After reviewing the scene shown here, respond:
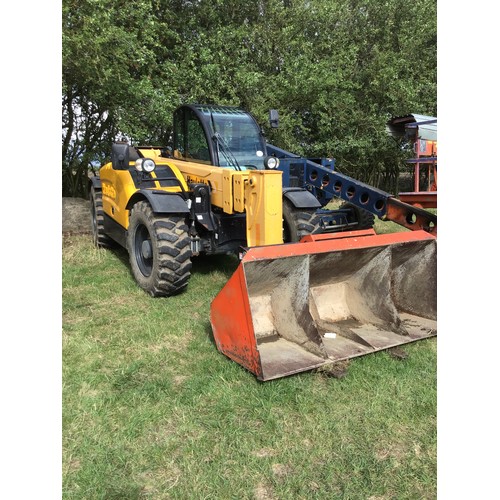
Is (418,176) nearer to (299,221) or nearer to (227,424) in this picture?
(299,221)

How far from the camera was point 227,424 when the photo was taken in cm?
285

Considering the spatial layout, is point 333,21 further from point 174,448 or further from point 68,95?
point 174,448

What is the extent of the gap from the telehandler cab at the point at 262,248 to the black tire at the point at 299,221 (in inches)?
0.5

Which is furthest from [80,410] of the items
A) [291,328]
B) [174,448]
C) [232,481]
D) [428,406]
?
[428,406]

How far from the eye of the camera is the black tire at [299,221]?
19.3 ft

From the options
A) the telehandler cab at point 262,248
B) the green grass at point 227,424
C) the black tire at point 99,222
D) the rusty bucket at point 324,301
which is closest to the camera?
the green grass at point 227,424

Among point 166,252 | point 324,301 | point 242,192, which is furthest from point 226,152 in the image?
point 324,301

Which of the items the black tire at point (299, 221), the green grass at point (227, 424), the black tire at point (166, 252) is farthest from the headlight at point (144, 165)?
the green grass at point (227, 424)

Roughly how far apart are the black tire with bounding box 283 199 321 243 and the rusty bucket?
158 centimetres

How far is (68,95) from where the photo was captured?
9500mm

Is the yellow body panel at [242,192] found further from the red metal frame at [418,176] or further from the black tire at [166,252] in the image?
the red metal frame at [418,176]

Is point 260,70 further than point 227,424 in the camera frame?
Yes

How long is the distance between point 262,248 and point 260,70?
10725 mm

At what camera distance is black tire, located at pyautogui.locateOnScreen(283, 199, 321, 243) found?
5883 mm
